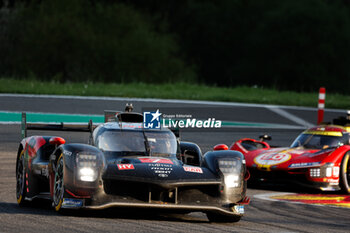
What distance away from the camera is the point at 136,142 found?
361 inches

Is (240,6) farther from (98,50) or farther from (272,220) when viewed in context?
(272,220)

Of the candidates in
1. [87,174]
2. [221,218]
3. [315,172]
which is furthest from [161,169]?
[315,172]

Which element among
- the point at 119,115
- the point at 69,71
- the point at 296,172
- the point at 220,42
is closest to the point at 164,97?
the point at 296,172

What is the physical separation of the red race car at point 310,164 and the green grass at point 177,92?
13.5 meters

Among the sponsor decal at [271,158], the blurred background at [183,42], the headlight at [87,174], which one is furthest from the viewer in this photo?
the blurred background at [183,42]

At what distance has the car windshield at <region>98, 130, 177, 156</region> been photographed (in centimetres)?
907

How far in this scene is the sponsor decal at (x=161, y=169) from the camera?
8.08m

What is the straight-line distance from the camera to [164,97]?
26766 millimetres

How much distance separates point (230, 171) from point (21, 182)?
2699mm

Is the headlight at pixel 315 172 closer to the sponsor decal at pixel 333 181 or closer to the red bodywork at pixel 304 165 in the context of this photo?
the red bodywork at pixel 304 165

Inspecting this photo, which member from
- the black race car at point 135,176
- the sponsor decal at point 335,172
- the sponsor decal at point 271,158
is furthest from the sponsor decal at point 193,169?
the sponsor decal at point 335,172

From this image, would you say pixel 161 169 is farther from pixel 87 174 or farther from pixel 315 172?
pixel 315 172

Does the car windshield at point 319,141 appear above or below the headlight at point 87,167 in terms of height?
below

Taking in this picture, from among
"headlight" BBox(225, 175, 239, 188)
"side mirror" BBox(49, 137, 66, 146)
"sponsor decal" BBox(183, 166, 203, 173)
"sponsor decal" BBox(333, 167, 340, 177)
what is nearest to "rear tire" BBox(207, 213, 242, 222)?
"headlight" BBox(225, 175, 239, 188)
